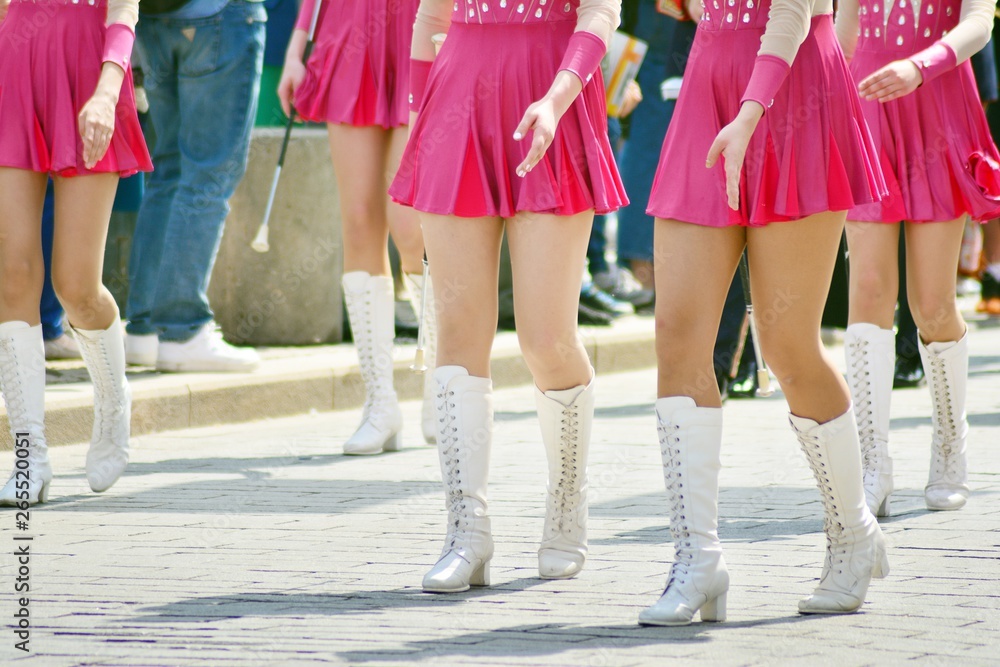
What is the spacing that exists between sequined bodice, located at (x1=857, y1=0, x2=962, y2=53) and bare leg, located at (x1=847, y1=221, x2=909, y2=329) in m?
0.58

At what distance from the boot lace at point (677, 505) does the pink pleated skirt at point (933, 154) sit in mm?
1615

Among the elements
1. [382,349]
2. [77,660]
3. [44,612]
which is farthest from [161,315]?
[77,660]

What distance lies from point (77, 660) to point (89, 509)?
1.90m

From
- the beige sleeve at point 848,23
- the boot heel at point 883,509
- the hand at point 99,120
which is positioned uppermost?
the beige sleeve at point 848,23

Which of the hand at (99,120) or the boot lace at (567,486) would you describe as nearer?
the boot lace at (567,486)

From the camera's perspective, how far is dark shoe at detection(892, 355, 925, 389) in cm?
841

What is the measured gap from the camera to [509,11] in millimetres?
4020

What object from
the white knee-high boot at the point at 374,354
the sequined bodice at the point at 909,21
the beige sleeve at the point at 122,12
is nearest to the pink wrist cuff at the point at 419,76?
the beige sleeve at the point at 122,12

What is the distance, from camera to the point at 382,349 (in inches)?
253

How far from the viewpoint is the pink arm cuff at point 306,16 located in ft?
21.1

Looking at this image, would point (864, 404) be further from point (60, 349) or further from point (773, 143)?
point (60, 349)

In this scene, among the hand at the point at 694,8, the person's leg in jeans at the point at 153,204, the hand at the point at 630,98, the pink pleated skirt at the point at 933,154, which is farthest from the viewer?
the hand at the point at 630,98

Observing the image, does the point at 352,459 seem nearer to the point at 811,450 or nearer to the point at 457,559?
the point at 457,559

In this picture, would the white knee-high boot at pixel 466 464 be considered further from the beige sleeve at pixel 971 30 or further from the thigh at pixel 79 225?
the beige sleeve at pixel 971 30
